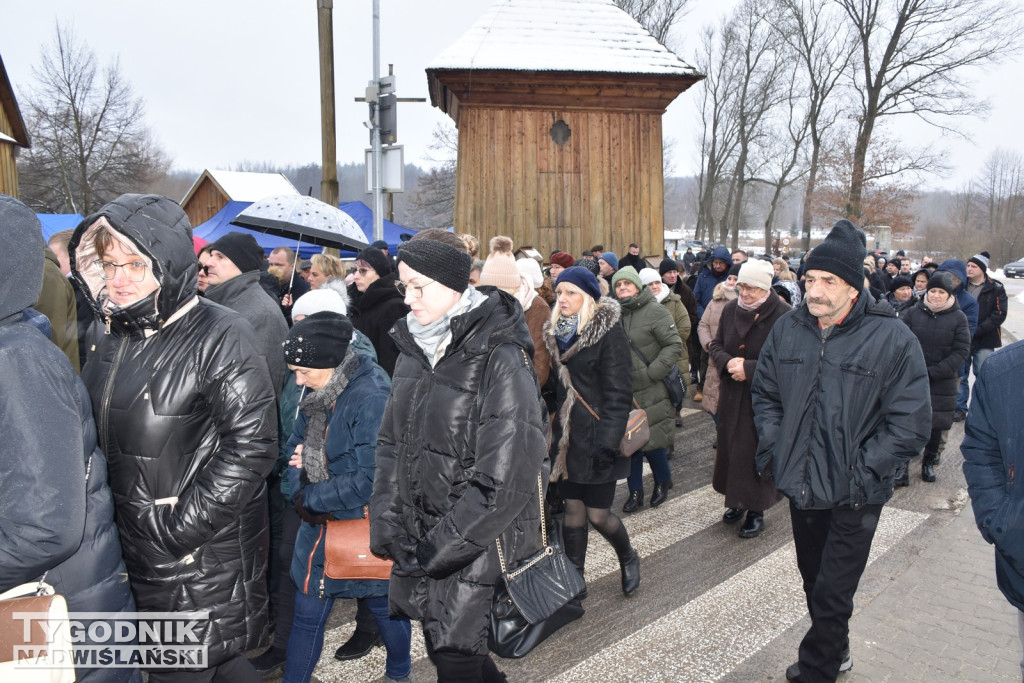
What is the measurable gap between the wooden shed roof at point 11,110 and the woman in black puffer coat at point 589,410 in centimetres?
2810

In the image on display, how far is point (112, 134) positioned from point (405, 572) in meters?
45.0

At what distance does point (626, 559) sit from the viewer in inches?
189

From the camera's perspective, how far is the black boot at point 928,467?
7184 mm

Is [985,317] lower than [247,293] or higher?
lower

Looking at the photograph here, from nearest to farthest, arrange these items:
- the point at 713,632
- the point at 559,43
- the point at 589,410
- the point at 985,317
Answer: the point at 713,632 < the point at 589,410 < the point at 985,317 < the point at 559,43

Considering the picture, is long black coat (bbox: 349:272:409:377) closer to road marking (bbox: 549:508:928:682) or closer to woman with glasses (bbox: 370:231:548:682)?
road marking (bbox: 549:508:928:682)

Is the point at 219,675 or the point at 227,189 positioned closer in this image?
the point at 219,675

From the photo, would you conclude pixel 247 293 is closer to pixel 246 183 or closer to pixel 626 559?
pixel 626 559

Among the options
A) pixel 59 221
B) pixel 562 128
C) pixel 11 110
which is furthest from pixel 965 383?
pixel 11 110

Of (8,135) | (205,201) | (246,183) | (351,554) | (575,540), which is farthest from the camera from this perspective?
(205,201)

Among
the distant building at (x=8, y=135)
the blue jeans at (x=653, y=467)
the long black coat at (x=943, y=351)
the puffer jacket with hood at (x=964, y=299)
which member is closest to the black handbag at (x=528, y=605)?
the blue jeans at (x=653, y=467)

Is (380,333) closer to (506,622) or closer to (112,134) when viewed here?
(506,622)

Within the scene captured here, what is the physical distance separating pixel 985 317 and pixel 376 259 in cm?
842

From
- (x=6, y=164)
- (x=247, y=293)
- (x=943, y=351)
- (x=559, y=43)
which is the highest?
(x=559, y=43)
